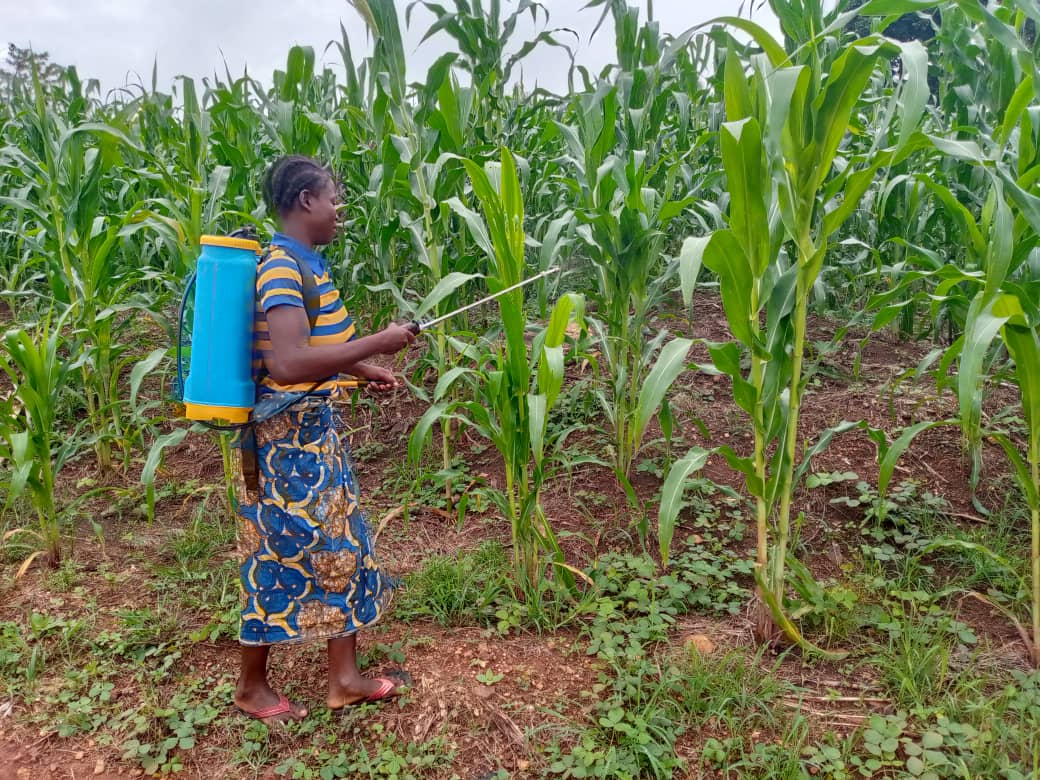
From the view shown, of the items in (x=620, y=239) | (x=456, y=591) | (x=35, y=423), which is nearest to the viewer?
(x=456, y=591)

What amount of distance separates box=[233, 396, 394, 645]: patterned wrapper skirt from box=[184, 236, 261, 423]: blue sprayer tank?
0.15 meters

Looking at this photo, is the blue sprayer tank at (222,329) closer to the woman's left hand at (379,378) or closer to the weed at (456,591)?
the woman's left hand at (379,378)

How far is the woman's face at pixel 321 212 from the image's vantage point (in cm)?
204

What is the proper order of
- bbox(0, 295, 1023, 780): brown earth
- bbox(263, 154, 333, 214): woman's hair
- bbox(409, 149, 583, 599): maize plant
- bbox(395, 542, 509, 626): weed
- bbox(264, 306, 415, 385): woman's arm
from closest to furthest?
bbox(264, 306, 415, 385): woman's arm → bbox(263, 154, 333, 214): woman's hair → bbox(0, 295, 1023, 780): brown earth → bbox(409, 149, 583, 599): maize plant → bbox(395, 542, 509, 626): weed

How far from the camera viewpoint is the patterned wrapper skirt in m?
2.09

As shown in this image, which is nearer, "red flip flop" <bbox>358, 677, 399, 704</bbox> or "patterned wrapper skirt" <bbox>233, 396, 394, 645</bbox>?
"patterned wrapper skirt" <bbox>233, 396, 394, 645</bbox>

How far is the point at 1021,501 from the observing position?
3.01m

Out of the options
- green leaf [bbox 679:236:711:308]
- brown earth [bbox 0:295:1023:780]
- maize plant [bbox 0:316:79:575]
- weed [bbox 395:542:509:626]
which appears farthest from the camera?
maize plant [bbox 0:316:79:575]

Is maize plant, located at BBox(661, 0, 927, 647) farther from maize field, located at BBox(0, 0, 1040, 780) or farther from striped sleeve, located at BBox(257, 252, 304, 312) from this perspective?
striped sleeve, located at BBox(257, 252, 304, 312)

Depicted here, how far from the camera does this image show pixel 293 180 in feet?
6.64

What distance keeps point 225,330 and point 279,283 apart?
194 mm

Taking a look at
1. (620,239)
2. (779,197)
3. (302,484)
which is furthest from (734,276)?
(302,484)

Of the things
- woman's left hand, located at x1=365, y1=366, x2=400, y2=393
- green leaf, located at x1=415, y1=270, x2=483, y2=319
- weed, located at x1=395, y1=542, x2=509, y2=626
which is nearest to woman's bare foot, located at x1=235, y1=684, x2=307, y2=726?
weed, located at x1=395, y1=542, x2=509, y2=626

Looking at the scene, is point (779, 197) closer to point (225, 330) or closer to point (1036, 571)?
point (1036, 571)
